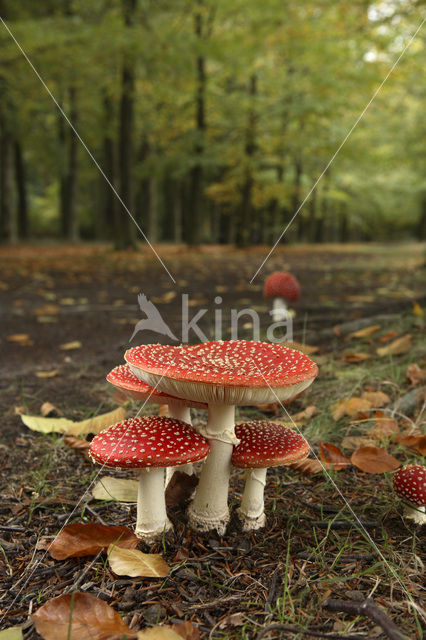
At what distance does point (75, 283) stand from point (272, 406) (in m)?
6.57

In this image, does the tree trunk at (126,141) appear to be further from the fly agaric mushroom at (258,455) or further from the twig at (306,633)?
the twig at (306,633)

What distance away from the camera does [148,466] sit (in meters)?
1.48

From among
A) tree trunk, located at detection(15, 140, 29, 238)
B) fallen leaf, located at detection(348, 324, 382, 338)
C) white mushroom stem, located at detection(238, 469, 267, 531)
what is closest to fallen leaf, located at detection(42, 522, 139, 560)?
white mushroom stem, located at detection(238, 469, 267, 531)

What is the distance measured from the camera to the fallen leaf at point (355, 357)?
3467 millimetres

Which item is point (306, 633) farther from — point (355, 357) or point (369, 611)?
point (355, 357)

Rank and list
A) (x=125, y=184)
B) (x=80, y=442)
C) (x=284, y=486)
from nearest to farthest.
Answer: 1. (x=284, y=486)
2. (x=80, y=442)
3. (x=125, y=184)

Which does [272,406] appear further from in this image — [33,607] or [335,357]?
[33,607]


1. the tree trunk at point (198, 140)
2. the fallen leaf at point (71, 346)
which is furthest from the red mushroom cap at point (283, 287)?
the tree trunk at point (198, 140)

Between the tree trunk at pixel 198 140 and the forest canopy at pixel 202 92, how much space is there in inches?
1.7

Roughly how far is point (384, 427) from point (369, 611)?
124 centimetres

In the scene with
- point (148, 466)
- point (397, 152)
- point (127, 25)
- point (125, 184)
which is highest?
point (127, 25)

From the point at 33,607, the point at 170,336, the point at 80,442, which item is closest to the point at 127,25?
the point at 170,336

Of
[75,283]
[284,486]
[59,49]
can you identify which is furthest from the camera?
[59,49]

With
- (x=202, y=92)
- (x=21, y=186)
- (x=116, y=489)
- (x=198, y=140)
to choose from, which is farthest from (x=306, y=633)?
(x=21, y=186)
